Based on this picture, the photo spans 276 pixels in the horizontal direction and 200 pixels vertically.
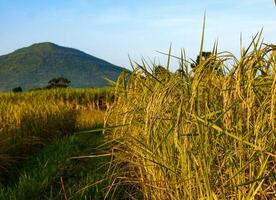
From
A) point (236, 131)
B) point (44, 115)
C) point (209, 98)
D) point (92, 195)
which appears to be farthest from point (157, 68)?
point (44, 115)

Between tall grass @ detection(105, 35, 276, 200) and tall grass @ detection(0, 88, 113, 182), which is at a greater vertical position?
tall grass @ detection(105, 35, 276, 200)

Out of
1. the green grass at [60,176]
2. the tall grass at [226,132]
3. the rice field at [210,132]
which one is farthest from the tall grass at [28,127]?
the tall grass at [226,132]

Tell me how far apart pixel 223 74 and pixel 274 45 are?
3.69ft

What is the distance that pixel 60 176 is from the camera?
6.05m

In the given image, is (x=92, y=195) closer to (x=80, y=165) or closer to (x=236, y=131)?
(x=80, y=165)

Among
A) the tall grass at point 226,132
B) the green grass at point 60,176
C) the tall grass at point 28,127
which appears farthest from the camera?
the tall grass at point 28,127

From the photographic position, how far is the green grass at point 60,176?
16.6 ft

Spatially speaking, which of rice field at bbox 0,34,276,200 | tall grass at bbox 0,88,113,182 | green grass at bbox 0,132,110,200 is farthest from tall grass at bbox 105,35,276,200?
tall grass at bbox 0,88,113,182

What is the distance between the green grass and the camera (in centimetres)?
505

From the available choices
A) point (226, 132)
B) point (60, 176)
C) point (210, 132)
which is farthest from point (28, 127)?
point (226, 132)

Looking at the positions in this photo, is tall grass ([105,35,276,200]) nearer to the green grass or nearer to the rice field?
the rice field

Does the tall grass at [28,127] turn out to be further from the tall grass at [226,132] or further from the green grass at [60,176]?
the tall grass at [226,132]

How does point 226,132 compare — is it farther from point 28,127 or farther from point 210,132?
point 28,127

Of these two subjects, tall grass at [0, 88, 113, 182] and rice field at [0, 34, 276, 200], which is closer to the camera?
rice field at [0, 34, 276, 200]
